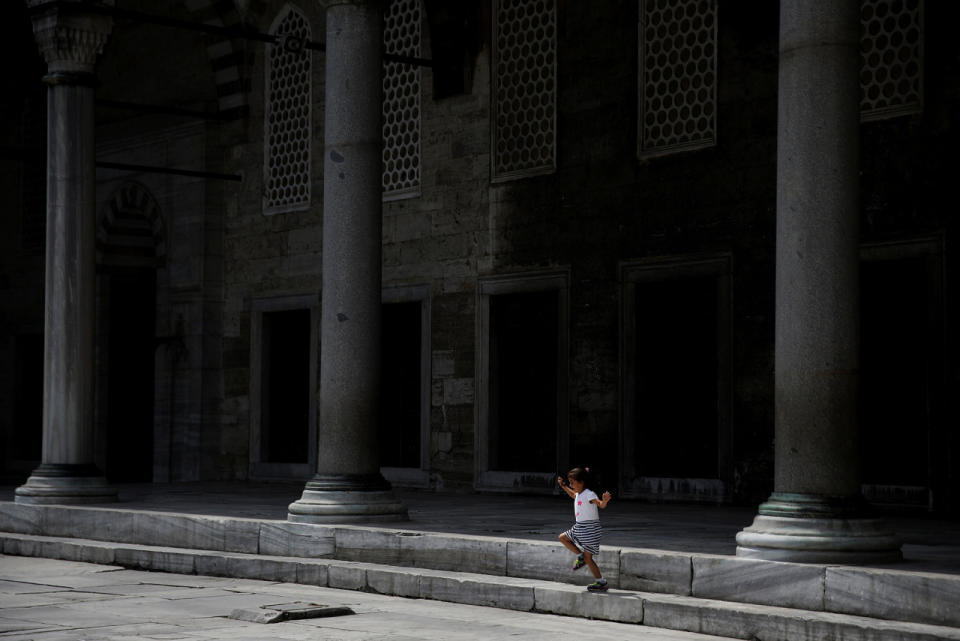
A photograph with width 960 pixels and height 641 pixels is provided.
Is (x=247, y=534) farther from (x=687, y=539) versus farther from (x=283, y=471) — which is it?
(x=283, y=471)

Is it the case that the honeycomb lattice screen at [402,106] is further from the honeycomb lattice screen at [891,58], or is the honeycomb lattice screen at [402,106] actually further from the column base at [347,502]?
the column base at [347,502]

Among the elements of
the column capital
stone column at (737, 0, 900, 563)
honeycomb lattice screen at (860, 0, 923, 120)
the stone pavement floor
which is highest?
the column capital

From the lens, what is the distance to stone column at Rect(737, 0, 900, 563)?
805 cm

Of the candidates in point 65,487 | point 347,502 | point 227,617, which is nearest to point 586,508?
point 227,617

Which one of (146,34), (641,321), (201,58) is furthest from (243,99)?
(641,321)

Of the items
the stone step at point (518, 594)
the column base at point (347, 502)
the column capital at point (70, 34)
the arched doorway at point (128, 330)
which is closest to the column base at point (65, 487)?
the stone step at point (518, 594)

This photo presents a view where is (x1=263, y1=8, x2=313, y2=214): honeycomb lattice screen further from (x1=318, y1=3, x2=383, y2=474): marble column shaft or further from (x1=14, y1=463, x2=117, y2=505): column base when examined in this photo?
(x1=318, y1=3, x2=383, y2=474): marble column shaft

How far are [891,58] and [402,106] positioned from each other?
6.60 m

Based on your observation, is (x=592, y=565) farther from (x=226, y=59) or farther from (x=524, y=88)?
(x=226, y=59)

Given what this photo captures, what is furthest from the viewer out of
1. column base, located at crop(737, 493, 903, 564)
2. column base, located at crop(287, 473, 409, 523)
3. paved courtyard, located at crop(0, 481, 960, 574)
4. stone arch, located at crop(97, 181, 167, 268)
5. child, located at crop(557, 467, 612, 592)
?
stone arch, located at crop(97, 181, 167, 268)

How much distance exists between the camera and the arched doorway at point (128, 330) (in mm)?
20422

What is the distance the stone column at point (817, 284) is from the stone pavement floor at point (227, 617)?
1.18 metres

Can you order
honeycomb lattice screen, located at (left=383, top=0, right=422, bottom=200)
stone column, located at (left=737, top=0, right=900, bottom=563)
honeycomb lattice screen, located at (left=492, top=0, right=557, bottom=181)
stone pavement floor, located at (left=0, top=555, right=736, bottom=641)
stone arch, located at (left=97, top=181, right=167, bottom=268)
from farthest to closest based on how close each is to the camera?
1. stone arch, located at (left=97, top=181, right=167, bottom=268)
2. honeycomb lattice screen, located at (left=383, top=0, right=422, bottom=200)
3. honeycomb lattice screen, located at (left=492, top=0, right=557, bottom=181)
4. stone column, located at (left=737, top=0, right=900, bottom=563)
5. stone pavement floor, located at (left=0, top=555, right=736, bottom=641)

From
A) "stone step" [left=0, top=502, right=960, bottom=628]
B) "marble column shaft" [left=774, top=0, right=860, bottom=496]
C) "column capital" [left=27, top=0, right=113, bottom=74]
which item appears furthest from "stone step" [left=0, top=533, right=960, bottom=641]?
"column capital" [left=27, top=0, right=113, bottom=74]
